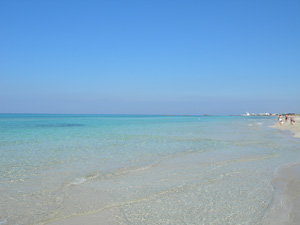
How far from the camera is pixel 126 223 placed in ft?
15.2

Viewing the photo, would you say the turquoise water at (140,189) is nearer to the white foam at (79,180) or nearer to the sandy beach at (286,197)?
the white foam at (79,180)

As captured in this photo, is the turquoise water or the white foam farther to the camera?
the white foam

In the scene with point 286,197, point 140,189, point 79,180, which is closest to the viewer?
point 286,197

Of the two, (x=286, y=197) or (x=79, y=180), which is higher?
(x=286, y=197)

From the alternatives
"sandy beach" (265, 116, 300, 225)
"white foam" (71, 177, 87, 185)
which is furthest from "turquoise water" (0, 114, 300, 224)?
"sandy beach" (265, 116, 300, 225)

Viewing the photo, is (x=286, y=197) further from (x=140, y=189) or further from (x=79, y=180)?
(x=79, y=180)

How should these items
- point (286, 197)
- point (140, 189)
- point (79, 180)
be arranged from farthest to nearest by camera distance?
1. point (79, 180)
2. point (140, 189)
3. point (286, 197)

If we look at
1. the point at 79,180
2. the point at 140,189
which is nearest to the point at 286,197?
the point at 140,189

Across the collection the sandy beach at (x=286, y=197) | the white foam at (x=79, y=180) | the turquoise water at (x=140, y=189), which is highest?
the sandy beach at (x=286, y=197)

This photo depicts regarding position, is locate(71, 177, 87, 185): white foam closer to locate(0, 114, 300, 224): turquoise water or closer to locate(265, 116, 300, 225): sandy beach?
locate(0, 114, 300, 224): turquoise water

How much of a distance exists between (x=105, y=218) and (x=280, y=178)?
19.3 ft

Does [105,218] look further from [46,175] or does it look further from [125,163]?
[125,163]

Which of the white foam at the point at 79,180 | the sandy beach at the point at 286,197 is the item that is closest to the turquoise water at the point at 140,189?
the white foam at the point at 79,180

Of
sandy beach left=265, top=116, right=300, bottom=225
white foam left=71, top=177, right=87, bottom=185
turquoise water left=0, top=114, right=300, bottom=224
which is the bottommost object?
white foam left=71, top=177, right=87, bottom=185
